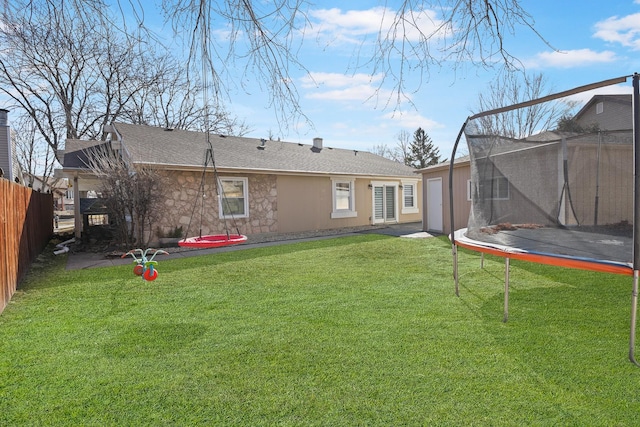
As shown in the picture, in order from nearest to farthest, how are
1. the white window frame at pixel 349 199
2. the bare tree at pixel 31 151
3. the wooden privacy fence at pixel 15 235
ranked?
1. the wooden privacy fence at pixel 15 235
2. the white window frame at pixel 349 199
3. the bare tree at pixel 31 151

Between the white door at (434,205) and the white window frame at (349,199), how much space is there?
306cm

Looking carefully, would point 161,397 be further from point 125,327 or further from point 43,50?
point 43,50

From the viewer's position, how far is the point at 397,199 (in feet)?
54.0

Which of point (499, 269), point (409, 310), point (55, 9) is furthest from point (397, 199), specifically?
point (55, 9)

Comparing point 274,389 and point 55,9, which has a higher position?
point 55,9

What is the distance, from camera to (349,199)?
1498 cm

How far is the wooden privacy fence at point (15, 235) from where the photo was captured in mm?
4902

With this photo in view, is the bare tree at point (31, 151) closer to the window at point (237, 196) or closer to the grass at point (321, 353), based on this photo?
the window at point (237, 196)

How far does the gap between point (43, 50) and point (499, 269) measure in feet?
22.9

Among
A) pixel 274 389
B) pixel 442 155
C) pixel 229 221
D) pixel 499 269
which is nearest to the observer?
pixel 274 389

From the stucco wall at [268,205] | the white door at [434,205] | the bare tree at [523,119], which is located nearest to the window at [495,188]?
the bare tree at [523,119]

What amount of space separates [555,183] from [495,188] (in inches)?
24.9

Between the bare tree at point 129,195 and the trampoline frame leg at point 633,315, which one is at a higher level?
the bare tree at point 129,195

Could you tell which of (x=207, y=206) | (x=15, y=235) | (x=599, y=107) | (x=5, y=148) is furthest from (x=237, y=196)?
(x=599, y=107)
